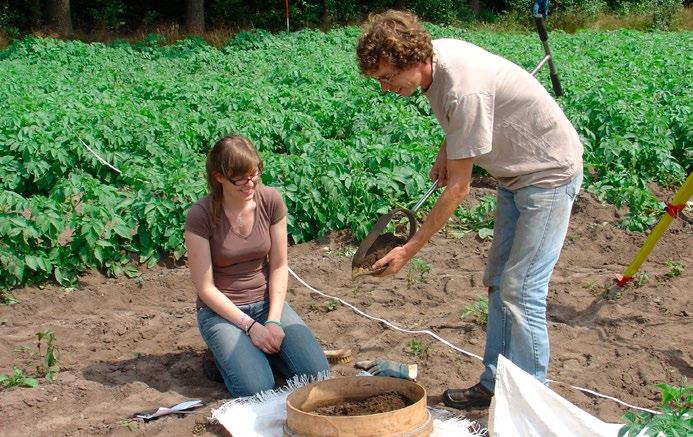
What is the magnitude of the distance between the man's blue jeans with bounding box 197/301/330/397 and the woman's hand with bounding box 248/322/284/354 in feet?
0.07

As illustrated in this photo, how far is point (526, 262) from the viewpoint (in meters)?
3.60

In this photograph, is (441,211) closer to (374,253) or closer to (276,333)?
(374,253)

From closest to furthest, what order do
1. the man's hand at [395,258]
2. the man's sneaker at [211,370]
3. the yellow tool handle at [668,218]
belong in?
the man's hand at [395,258] < the man's sneaker at [211,370] < the yellow tool handle at [668,218]

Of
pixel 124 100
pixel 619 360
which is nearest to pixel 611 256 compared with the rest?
pixel 619 360

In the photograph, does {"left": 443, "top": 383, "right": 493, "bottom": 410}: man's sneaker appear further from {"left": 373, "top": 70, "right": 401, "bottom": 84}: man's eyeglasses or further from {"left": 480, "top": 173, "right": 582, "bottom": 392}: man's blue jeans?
{"left": 373, "top": 70, "right": 401, "bottom": 84}: man's eyeglasses

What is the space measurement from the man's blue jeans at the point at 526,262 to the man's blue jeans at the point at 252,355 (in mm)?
862

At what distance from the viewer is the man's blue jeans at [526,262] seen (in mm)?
3564

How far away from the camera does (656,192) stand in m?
7.48

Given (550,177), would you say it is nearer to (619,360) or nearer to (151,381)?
(619,360)

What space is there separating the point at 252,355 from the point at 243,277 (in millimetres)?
397

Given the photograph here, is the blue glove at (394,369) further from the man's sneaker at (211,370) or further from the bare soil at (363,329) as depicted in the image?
the man's sneaker at (211,370)

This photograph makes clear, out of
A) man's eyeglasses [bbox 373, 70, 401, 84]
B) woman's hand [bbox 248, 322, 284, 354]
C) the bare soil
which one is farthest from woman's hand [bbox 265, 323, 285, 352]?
man's eyeglasses [bbox 373, 70, 401, 84]

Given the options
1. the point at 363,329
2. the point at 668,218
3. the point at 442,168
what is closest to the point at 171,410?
the point at 363,329

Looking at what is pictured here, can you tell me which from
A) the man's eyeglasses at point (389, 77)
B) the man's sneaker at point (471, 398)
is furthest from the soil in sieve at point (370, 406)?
the man's eyeglasses at point (389, 77)
